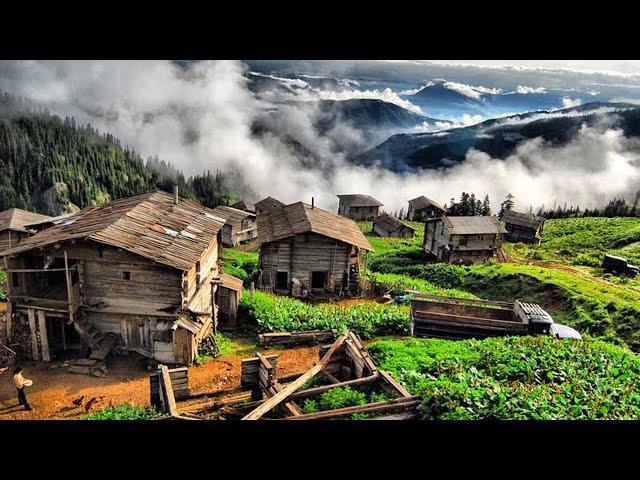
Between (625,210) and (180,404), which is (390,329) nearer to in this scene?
(180,404)

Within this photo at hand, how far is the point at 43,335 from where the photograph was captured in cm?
920

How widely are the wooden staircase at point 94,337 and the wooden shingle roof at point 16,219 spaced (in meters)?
7.58

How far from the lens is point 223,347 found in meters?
10.4

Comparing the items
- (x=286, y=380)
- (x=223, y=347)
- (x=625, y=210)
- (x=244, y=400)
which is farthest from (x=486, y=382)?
(x=625, y=210)

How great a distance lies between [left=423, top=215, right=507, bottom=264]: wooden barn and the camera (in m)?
23.0

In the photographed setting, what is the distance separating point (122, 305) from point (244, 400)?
12.6 feet

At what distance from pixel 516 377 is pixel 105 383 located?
24.3 feet

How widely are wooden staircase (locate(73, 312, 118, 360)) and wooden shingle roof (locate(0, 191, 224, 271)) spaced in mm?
1742

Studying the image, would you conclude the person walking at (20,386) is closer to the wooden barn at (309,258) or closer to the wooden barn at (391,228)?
the wooden barn at (309,258)

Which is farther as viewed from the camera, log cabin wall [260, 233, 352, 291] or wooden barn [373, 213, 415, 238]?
wooden barn [373, 213, 415, 238]

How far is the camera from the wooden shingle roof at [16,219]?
15367 mm

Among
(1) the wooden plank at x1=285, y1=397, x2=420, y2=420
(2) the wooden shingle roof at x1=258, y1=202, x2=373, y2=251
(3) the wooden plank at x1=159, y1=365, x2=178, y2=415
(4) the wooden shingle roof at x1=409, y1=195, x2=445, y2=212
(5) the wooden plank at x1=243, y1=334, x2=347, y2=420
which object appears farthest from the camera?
(4) the wooden shingle roof at x1=409, y1=195, x2=445, y2=212

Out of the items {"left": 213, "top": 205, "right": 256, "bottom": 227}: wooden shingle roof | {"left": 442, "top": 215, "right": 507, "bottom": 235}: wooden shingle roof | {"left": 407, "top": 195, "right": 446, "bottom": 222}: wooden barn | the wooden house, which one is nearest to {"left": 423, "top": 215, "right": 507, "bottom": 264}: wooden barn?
{"left": 442, "top": 215, "right": 507, "bottom": 235}: wooden shingle roof

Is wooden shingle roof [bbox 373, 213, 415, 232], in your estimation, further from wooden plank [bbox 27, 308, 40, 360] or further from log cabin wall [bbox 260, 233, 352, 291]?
wooden plank [bbox 27, 308, 40, 360]
